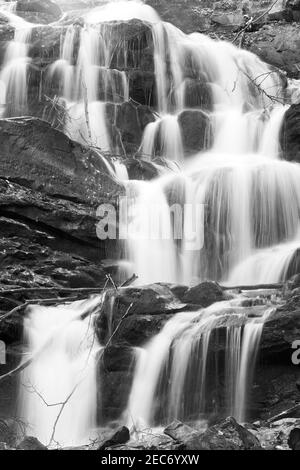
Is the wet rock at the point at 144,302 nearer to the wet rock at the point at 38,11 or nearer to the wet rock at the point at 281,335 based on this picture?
the wet rock at the point at 281,335

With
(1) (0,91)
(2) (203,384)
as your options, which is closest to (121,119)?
(1) (0,91)

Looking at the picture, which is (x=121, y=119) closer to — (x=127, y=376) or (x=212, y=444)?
(x=127, y=376)

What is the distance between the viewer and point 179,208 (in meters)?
11.1

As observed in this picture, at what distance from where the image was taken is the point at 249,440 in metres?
5.53

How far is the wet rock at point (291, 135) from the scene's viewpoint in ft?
41.8

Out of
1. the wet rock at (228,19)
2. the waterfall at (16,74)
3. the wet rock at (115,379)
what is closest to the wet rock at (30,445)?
the wet rock at (115,379)

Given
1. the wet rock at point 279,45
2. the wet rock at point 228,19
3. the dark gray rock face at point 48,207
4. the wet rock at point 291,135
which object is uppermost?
the wet rock at point 228,19

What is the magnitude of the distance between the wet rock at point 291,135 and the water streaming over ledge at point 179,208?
0.77 ft

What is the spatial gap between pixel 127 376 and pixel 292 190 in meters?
4.92

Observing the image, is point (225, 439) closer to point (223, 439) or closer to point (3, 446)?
point (223, 439)

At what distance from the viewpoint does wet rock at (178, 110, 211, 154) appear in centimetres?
1352

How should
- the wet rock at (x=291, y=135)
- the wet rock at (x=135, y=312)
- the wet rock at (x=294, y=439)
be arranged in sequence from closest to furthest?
the wet rock at (x=294, y=439) < the wet rock at (x=135, y=312) < the wet rock at (x=291, y=135)

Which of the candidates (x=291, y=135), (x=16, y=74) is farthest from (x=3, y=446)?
(x=16, y=74)

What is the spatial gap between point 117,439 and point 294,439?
1.47m
